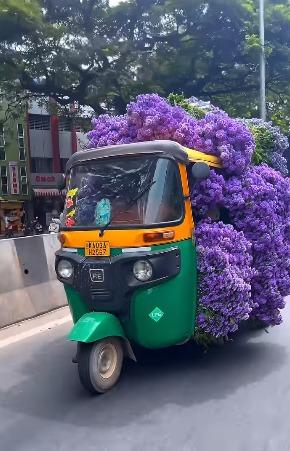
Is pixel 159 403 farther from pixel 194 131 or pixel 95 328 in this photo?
pixel 194 131

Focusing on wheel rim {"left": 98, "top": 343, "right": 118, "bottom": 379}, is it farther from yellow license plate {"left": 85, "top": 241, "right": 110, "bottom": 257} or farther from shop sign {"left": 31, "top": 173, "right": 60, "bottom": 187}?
A: shop sign {"left": 31, "top": 173, "right": 60, "bottom": 187}

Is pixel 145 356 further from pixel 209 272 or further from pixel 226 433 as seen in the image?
pixel 226 433

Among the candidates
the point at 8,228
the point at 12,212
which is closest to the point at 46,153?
the point at 12,212

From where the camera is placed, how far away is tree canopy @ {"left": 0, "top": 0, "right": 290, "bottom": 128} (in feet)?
60.7

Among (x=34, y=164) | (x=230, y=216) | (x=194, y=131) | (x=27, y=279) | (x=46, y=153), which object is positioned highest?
(x=46, y=153)

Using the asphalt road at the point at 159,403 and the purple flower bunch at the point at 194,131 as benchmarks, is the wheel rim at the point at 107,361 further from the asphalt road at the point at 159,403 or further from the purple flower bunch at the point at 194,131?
the purple flower bunch at the point at 194,131

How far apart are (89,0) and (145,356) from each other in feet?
57.0

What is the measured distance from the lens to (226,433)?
11.1 feet

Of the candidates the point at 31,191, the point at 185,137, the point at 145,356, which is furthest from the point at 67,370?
the point at 31,191

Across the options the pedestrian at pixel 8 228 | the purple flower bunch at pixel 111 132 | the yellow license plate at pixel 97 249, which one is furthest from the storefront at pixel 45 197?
the yellow license plate at pixel 97 249

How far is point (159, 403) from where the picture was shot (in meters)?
3.93

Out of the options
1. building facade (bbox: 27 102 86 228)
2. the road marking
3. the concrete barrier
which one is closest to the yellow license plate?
the road marking

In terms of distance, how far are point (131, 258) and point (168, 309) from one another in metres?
0.56

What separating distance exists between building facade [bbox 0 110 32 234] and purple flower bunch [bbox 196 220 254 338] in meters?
30.8
